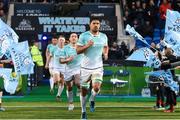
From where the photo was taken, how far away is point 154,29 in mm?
31406

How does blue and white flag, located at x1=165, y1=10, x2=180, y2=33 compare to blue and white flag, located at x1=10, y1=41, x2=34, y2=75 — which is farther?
blue and white flag, located at x1=10, y1=41, x2=34, y2=75

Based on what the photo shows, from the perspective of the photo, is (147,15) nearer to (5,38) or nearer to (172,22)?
(172,22)

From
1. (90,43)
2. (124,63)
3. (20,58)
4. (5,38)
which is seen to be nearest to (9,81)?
(20,58)

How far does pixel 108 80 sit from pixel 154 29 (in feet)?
22.4

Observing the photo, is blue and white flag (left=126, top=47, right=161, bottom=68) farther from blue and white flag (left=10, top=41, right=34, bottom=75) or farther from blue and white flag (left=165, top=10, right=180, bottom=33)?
blue and white flag (left=10, top=41, right=34, bottom=75)

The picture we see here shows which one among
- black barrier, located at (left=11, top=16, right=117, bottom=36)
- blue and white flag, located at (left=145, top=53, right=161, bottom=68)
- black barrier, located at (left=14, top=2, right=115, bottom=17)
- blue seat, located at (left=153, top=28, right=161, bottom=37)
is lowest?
blue and white flag, located at (left=145, top=53, right=161, bottom=68)

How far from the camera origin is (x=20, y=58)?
20438mm

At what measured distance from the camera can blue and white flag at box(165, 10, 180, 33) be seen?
60.9ft

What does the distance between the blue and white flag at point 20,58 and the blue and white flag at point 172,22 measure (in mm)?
5118

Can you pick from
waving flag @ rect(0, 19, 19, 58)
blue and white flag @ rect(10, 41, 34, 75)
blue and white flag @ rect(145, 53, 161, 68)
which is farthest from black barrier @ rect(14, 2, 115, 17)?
blue and white flag @ rect(145, 53, 161, 68)

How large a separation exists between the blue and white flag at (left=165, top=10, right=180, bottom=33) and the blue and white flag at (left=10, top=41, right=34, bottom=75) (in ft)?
16.8

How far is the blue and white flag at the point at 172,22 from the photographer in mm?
18562

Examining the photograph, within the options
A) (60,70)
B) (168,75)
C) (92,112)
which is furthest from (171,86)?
(60,70)

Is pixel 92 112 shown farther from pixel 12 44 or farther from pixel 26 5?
pixel 26 5
